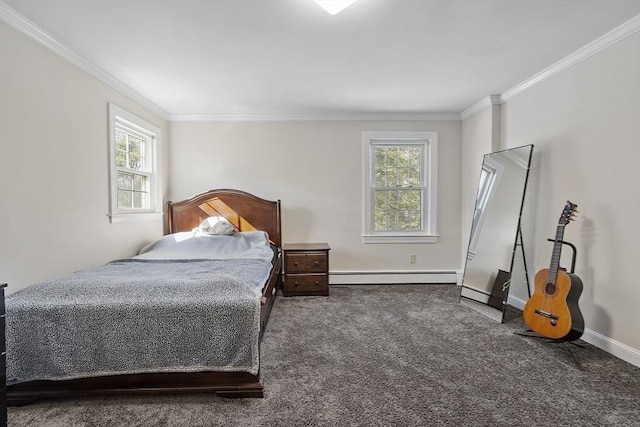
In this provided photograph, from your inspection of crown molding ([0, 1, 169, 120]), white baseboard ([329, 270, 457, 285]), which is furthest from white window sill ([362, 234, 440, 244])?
crown molding ([0, 1, 169, 120])

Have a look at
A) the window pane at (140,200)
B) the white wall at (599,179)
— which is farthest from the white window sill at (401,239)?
the window pane at (140,200)

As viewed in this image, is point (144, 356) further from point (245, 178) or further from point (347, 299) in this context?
point (245, 178)

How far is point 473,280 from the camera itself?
3.91 meters

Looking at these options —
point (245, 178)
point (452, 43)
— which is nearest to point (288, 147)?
point (245, 178)

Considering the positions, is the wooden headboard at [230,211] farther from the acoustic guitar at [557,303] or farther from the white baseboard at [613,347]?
the white baseboard at [613,347]

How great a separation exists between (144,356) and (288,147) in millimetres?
3215

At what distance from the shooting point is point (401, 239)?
4707 mm

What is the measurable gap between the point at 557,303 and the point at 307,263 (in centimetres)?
247

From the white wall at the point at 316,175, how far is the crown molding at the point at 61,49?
1020 millimetres

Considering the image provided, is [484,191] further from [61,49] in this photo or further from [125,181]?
[61,49]

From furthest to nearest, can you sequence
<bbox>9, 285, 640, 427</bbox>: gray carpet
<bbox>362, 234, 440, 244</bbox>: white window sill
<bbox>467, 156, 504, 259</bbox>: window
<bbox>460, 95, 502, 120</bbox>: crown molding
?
<bbox>362, 234, 440, 244</bbox>: white window sill → <bbox>460, 95, 502, 120</bbox>: crown molding → <bbox>467, 156, 504, 259</bbox>: window → <bbox>9, 285, 640, 427</bbox>: gray carpet

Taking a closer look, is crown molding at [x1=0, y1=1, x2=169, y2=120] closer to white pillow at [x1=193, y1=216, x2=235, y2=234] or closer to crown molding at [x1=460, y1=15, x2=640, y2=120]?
white pillow at [x1=193, y1=216, x2=235, y2=234]

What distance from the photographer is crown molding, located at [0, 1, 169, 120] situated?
218 cm

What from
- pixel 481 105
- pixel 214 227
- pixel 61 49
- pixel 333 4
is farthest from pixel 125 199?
pixel 481 105
